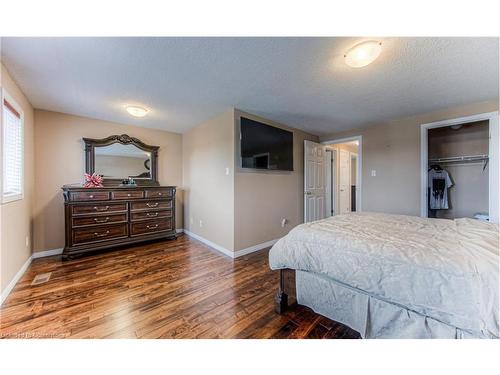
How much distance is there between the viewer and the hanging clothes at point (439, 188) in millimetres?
3062

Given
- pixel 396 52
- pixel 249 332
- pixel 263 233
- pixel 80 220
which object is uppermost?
pixel 396 52

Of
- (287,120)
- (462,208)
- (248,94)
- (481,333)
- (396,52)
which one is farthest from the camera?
(287,120)

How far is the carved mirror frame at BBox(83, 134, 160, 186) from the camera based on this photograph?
125 inches

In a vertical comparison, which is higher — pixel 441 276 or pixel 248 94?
pixel 248 94

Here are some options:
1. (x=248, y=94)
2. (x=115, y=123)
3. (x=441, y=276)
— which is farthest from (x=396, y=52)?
(x=115, y=123)

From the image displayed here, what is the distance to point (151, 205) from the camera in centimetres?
335

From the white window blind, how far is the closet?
17.8 feet

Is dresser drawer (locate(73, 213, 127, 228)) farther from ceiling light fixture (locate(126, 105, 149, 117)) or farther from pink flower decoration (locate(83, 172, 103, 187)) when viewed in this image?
ceiling light fixture (locate(126, 105, 149, 117))

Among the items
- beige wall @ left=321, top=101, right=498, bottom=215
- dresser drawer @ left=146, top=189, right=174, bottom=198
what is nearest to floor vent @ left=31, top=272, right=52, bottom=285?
dresser drawer @ left=146, top=189, right=174, bottom=198

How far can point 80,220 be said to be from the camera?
2.73 meters

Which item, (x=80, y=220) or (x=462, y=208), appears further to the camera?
(x=462, y=208)
